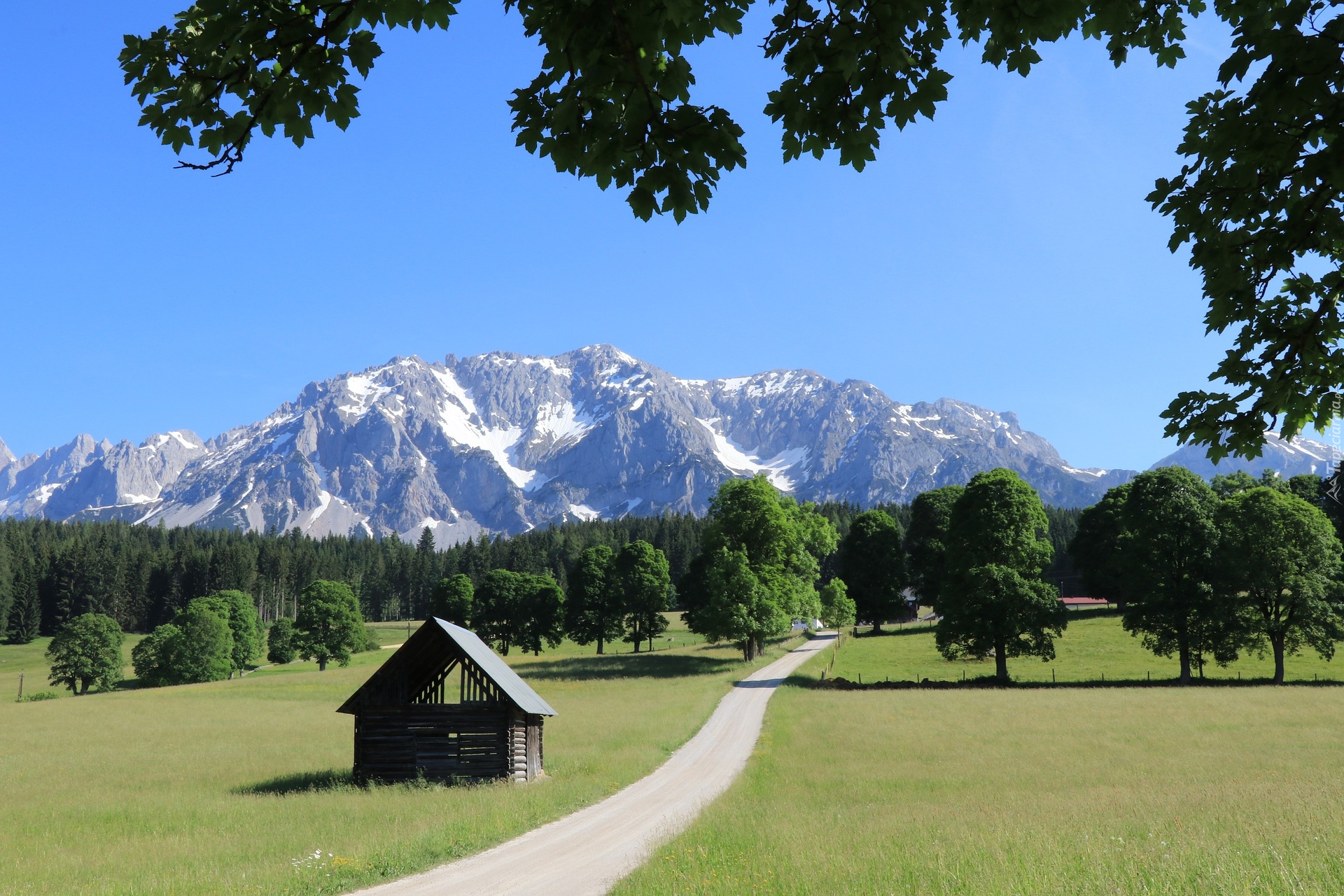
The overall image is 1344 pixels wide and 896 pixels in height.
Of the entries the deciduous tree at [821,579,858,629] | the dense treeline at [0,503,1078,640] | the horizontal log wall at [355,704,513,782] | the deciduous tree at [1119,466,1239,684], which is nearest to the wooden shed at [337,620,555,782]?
the horizontal log wall at [355,704,513,782]

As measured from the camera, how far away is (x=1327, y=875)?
9984 millimetres

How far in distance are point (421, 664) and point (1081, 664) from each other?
1790 inches

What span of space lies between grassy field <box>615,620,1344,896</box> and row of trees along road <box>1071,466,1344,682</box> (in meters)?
4.43

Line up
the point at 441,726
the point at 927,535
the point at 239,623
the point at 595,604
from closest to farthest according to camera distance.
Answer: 1. the point at 441,726
2. the point at 927,535
3. the point at 595,604
4. the point at 239,623

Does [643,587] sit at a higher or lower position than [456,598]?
higher

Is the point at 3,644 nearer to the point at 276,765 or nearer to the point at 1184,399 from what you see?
the point at 276,765

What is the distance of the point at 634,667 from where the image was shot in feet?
210

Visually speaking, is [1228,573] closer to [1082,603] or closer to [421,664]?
[421,664]

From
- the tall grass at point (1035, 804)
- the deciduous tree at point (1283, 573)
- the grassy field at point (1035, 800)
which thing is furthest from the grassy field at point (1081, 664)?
the tall grass at point (1035, 804)

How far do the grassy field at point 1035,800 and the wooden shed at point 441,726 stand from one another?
7.64 meters

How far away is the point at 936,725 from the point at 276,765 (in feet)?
85.1

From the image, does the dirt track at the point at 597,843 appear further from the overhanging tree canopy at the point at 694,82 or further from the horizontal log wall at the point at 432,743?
the overhanging tree canopy at the point at 694,82

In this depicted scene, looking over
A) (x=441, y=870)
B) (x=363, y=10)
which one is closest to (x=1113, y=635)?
(x=441, y=870)

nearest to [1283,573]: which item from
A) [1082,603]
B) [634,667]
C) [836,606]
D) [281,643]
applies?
[836,606]
